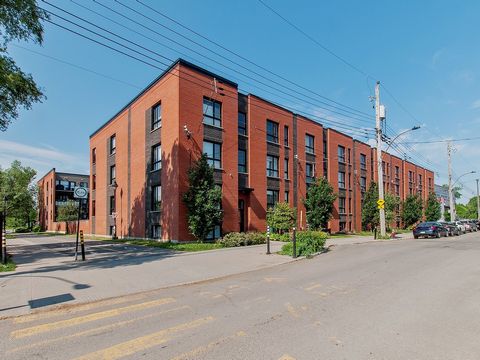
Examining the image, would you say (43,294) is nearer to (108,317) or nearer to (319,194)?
(108,317)

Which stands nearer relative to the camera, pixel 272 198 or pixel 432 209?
pixel 272 198

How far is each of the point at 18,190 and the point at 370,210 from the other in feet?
203

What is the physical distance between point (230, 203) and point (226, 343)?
66.0 ft

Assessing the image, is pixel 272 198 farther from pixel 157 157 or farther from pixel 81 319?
pixel 81 319

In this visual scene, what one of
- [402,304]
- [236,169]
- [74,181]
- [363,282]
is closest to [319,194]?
[236,169]

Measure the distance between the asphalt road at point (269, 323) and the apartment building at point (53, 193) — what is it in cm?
5232

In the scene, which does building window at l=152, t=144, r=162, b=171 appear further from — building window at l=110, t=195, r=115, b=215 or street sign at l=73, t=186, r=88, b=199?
building window at l=110, t=195, r=115, b=215

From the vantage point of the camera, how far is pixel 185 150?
22.5 meters

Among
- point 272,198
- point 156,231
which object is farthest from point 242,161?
point 156,231

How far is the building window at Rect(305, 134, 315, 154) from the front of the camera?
34.4m

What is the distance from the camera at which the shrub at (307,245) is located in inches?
Result: 603

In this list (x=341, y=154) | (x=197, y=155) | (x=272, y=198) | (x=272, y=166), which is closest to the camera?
(x=197, y=155)

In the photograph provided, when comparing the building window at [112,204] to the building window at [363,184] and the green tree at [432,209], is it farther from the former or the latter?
the green tree at [432,209]

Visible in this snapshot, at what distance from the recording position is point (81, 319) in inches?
238
